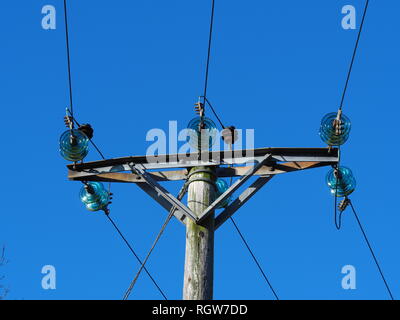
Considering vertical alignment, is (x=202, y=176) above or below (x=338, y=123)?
below

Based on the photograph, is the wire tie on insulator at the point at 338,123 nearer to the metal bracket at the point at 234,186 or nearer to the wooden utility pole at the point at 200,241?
the metal bracket at the point at 234,186

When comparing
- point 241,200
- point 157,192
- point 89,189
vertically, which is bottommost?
point 241,200

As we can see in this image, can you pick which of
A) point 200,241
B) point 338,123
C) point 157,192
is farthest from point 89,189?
point 338,123

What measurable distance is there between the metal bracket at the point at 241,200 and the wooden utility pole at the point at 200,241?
0.21 meters

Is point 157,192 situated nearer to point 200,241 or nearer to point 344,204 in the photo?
point 200,241

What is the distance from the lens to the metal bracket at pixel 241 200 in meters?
8.45

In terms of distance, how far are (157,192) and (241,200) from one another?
2.80 ft

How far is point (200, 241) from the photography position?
8016 mm

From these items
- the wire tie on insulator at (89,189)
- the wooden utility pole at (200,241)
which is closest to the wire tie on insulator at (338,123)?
the wooden utility pole at (200,241)

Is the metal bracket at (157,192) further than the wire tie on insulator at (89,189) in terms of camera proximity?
No

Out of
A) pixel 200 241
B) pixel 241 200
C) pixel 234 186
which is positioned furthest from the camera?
pixel 241 200

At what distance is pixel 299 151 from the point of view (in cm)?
868

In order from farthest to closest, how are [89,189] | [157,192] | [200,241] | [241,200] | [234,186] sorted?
[89,189] < [157,192] < [241,200] < [234,186] < [200,241]
